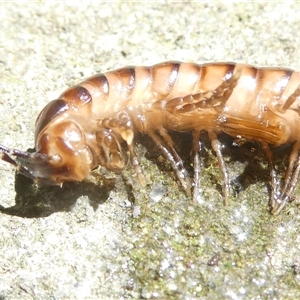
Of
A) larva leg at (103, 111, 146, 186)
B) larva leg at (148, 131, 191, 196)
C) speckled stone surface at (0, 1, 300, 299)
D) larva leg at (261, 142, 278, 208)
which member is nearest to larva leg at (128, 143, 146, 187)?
larva leg at (103, 111, 146, 186)

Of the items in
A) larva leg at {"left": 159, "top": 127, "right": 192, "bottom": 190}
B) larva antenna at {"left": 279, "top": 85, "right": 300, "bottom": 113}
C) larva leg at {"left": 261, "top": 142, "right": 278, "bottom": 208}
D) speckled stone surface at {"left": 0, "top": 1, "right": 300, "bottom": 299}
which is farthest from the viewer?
larva leg at {"left": 159, "top": 127, "right": 192, "bottom": 190}

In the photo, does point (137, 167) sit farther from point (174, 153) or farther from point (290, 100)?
point (290, 100)

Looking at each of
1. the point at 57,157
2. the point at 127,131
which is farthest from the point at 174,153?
the point at 57,157

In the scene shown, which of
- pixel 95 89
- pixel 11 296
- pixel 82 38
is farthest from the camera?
pixel 82 38

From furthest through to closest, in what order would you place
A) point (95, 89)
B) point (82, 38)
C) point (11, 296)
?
point (82, 38), point (95, 89), point (11, 296)

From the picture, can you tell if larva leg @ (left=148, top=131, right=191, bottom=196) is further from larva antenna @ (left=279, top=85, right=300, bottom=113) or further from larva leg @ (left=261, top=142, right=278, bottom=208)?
larva antenna @ (left=279, top=85, right=300, bottom=113)

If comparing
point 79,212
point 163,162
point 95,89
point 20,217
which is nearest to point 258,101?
point 163,162

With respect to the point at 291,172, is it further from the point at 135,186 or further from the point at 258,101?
the point at 135,186
